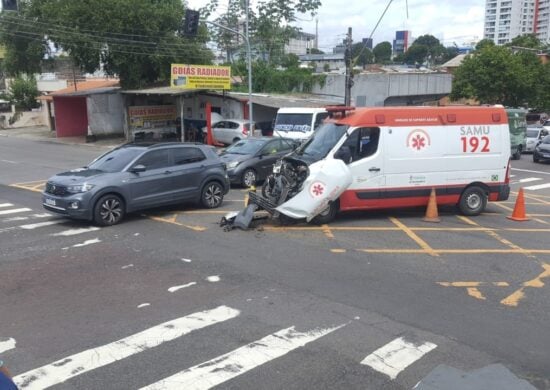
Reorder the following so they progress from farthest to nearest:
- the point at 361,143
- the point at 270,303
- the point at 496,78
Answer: the point at 496,78
the point at 361,143
the point at 270,303

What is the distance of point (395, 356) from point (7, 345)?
400 cm

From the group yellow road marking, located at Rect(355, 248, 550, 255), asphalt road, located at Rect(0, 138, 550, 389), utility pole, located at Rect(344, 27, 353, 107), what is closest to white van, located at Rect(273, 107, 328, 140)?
utility pole, located at Rect(344, 27, 353, 107)

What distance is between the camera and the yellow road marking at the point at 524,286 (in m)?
7.09

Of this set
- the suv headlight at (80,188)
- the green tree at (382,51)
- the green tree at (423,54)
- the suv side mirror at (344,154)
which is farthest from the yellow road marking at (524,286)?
the green tree at (382,51)

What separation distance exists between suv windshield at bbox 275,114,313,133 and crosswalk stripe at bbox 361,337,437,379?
1762 centimetres

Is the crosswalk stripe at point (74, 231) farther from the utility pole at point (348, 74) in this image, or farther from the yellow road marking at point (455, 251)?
the utility pole at point (348, 74)

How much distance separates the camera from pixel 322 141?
38.4 ft

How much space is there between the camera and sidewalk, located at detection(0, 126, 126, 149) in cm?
3713

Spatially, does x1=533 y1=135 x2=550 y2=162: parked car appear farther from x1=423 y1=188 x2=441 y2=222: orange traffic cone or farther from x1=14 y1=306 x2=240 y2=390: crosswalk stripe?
x1=14 y1=306 x2=240 y2=390: crosswalk stripe

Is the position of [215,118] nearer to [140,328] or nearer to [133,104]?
[133,104]

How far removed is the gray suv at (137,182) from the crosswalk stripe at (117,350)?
535 centimetres

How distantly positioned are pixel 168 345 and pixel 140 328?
1.97 ft

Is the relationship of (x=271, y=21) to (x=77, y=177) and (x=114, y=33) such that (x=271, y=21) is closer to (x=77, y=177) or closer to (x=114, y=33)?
(x=114, y=33)

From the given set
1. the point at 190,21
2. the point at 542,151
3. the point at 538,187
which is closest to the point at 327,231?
the point at 538,187
